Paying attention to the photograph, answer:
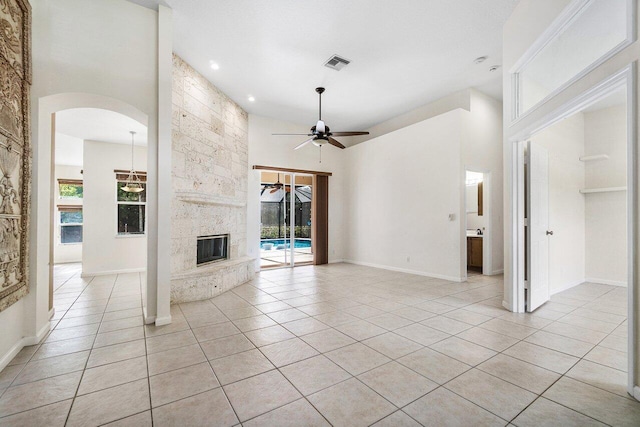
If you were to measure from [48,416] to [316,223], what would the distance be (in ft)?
20.4

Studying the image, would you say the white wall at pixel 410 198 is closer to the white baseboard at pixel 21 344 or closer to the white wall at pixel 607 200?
the white wall at pixel 607 200

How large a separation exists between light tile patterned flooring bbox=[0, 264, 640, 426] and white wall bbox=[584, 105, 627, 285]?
1245 mm

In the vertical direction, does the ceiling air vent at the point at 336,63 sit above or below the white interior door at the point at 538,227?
above

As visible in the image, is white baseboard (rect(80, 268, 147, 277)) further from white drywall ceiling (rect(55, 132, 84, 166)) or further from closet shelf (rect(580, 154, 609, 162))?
closet shelf (rect(580, 154, 609, 162))

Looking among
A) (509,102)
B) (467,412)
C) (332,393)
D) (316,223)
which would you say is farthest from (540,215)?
(316,223)

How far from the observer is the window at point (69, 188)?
337 inches

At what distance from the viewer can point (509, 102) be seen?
3.68m

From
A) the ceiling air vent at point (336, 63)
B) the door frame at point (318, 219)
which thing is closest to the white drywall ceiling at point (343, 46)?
the ceiling air vent at point (336, 63)

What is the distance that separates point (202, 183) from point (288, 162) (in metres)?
2.80

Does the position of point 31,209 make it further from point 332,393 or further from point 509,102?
point 509,102

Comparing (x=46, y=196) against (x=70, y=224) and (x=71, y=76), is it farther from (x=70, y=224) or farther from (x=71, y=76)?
(x=70, y=224)

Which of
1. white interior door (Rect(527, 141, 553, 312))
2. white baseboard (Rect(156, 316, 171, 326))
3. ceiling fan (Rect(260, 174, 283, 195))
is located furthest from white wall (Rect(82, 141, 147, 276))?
white interior door (Rect(527, 141, 553, 312))

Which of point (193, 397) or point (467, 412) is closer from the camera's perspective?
point (467, 412)

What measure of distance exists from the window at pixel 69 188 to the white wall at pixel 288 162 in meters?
6.11
